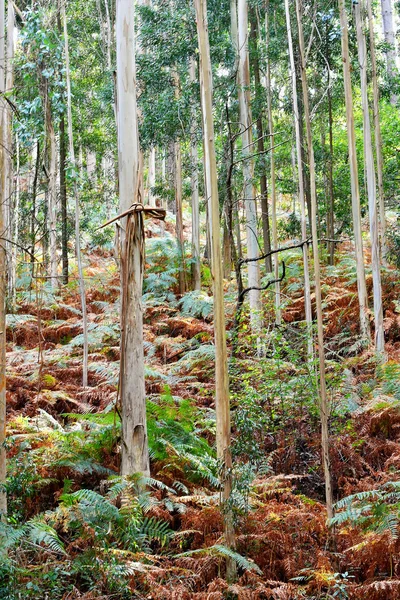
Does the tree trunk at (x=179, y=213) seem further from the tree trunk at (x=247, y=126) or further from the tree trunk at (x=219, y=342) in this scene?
the tree trunk at (x=219, y=342)

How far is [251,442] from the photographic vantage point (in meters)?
3.96

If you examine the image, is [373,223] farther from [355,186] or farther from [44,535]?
[44,535]

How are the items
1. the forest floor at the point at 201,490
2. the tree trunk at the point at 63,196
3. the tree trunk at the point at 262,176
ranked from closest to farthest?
the forest floor at the point at 201,490 → the tree trunk at the point at 262,176 → the tree trunk at the point at 63,196

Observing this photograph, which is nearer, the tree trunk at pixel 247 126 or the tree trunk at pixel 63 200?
the tree trunk at pixel 247 126

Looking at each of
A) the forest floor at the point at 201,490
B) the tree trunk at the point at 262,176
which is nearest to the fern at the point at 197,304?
the tree trunk at the point at 262,176

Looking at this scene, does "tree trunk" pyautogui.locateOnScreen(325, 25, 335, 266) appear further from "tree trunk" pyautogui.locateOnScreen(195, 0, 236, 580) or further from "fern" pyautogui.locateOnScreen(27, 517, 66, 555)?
"fern" pyautogui.locateOnScreen(27, 517, 66, 555)

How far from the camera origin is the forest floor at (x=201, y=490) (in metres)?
3.65

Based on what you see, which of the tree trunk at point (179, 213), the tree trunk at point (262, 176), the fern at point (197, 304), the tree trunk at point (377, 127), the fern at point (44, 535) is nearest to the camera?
the fern at point (44, 535)

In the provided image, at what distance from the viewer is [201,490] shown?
4926 millimetres

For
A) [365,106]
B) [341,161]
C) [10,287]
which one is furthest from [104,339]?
[341,161]

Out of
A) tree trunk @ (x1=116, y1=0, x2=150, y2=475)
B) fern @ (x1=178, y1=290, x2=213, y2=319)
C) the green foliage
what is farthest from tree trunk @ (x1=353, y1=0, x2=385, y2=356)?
tree trunk @ (x1=116, y1=0, x2=150, y2=475)

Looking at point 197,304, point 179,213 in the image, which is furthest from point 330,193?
point 197,304

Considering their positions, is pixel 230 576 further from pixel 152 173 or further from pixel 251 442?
pixel 152 173

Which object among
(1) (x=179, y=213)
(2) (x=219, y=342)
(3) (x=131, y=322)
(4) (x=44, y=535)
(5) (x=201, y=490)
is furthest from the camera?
(1) (x=179, y=213)
